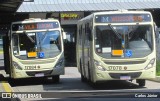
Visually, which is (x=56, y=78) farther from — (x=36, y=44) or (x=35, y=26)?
(x=35, y=26)

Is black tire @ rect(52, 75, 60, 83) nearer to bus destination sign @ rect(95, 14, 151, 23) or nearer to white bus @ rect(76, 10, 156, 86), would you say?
white bus @ rect(76, 10, 156, 86)

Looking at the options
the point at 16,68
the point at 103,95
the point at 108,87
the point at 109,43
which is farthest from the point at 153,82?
the point at 103,95

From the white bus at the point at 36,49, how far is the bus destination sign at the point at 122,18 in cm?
368

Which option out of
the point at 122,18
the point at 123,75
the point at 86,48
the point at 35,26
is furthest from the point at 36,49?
the point at 123,75

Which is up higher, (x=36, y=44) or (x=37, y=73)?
→ (x=36, y=44)

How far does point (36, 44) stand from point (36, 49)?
24 centimetres

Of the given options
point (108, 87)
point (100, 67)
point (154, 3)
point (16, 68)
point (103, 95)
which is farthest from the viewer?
point (154, 3)

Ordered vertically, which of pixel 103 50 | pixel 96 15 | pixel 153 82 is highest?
pixel 96 15

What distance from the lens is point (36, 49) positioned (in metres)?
21.0

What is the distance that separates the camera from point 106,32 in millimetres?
17906

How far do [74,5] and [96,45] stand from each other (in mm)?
23366

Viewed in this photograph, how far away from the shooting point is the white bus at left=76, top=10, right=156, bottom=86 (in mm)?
17547

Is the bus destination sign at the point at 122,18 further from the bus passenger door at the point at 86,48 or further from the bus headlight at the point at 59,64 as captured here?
the bus headlight at the point at 59,64

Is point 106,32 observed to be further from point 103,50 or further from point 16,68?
point 16,68
